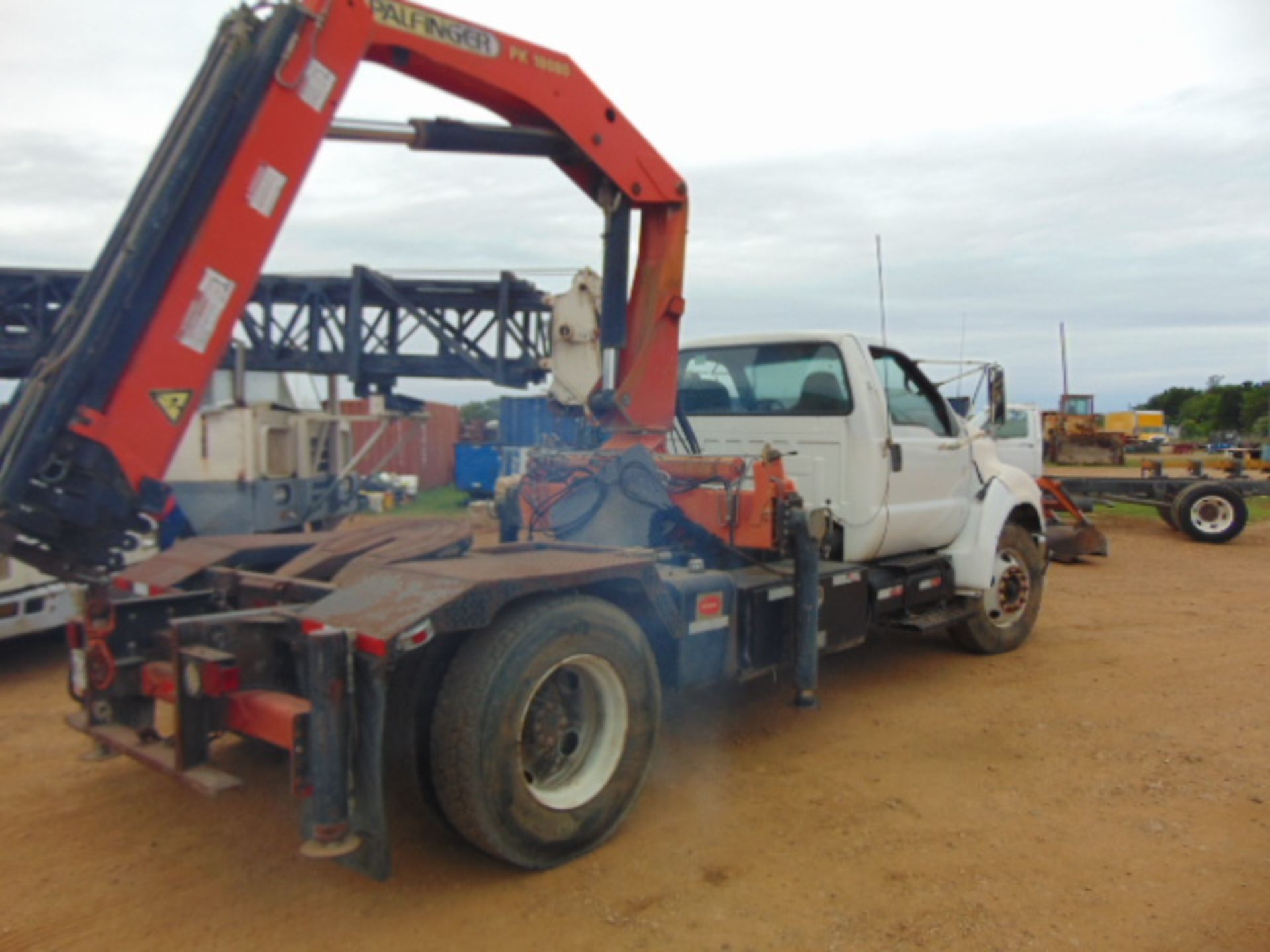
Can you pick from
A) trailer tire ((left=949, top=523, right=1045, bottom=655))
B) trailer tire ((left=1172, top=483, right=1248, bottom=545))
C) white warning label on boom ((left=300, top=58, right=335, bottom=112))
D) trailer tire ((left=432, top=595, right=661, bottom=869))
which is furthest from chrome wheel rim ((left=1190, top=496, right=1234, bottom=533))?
white warning label on boom ((left=300, top=58, right=335, bottom=112))

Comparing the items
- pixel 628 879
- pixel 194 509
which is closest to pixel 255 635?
pixel 628 879

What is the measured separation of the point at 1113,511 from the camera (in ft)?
62.4

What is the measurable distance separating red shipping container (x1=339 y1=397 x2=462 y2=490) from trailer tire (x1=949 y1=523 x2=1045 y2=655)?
15.1 meters

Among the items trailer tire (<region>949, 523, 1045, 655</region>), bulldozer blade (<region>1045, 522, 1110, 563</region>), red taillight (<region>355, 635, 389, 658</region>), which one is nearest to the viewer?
red taillight (<region>355, 635, 389, 658</region>)

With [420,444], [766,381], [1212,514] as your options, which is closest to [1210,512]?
[1212,514]

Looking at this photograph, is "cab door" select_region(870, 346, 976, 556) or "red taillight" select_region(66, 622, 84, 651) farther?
"cab door" select_region(870, 346, 976, 556)

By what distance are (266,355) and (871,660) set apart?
15830 millimetres

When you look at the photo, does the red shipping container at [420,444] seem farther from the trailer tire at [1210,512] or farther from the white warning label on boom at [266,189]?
the white warning label on boom at [266,189]

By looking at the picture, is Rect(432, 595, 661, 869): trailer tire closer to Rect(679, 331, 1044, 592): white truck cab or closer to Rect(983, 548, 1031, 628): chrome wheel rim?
Rect(679, 331, 1044, 592): white truck cab

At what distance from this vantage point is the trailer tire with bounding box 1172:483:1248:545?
1480 centimetres

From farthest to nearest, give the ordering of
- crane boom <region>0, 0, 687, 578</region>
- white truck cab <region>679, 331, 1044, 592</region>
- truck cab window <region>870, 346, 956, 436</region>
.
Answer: truck cab window <region>870, 346, 956, 436</region> < white truck cab <region>679, 331, 1044, 592</region> < crane boom <region>0, 0, 687, 578</region>

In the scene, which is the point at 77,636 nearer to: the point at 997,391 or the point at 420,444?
the point at 997,391

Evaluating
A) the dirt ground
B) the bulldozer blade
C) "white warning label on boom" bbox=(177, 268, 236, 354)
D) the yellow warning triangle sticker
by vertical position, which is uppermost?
"white warning label on boom" bbox=(177, 268, 236, 354)

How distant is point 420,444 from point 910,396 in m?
19.2
